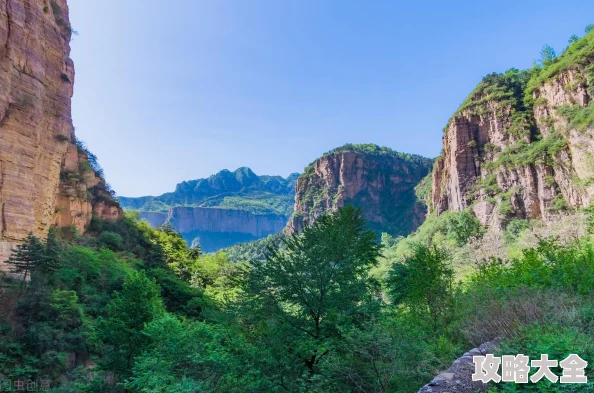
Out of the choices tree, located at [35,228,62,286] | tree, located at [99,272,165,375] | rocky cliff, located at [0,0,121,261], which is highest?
rocky cliff, located at [0,0,121,261]

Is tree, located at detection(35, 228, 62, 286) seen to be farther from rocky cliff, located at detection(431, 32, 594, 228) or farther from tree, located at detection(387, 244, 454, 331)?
rocky cliff, located at detection(431, 32, 594, 228)

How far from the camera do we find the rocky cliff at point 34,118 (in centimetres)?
1889

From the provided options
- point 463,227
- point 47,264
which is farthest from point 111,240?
point 463,227

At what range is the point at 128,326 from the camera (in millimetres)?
12531

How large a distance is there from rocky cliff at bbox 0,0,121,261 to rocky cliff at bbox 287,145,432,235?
9355cm

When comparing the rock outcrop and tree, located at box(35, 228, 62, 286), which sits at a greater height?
tree, located at box(35, 228, 62, 286)

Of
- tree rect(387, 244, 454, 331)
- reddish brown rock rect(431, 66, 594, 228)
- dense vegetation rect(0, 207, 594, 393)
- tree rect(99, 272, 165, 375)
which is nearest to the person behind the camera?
dense vegetation rect(0, 207, 594, 393)

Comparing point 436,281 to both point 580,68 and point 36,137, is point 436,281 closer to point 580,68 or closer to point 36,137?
point 36,137

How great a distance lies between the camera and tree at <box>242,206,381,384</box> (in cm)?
898

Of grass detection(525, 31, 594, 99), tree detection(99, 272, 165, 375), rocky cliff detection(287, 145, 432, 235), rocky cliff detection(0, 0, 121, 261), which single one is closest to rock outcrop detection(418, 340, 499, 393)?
tree detection(99, 272, 165, 375)

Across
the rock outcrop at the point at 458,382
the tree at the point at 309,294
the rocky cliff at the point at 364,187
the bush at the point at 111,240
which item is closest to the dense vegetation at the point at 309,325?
the tree at the point at 309,294

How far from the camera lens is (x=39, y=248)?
16938mm

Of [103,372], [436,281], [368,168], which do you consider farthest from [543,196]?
[368,168]

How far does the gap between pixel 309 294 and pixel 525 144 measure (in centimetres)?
5697
